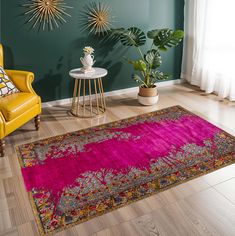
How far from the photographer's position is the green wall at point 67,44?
3699mm

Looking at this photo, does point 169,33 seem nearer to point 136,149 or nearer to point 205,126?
point 205,126

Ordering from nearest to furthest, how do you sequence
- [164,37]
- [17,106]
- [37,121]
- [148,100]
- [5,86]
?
1. [17,106]
2. [5,86]
3. [37,121]
4. [164,37]
5. [148,100]

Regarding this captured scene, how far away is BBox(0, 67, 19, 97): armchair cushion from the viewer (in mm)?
3260

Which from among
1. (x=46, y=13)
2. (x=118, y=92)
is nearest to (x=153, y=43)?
(x=118, y=92)

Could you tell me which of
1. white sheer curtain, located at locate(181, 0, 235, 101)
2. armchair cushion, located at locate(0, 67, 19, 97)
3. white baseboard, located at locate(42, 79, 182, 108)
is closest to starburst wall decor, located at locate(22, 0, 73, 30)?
armchair cushion, located at locate(0, 67, 19, 97)

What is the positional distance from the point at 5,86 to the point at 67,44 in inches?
42.3

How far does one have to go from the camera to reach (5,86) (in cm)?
329

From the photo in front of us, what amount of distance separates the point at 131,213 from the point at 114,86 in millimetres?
2504

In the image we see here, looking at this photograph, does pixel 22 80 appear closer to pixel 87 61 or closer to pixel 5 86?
pixel 5 86

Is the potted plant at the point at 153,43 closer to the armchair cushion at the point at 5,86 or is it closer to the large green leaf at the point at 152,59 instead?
the large green leaf at the point at 152,59

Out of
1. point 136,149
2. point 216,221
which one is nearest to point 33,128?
point 136,149

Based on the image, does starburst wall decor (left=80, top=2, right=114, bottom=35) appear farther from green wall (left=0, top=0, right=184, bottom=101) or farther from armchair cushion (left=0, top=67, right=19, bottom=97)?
armchair cushion (left=0, top=67, right=19, bottom=97)

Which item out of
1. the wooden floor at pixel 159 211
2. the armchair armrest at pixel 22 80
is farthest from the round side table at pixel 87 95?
the wooden floor at pixel 159 211

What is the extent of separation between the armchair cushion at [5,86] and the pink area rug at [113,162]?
60cm
